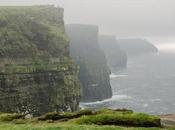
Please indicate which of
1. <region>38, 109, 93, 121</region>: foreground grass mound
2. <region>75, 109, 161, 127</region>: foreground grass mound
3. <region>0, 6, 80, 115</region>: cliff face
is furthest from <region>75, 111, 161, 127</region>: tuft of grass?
<region>0, 6, 80, 115</region>: cliff face

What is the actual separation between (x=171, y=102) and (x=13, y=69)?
81.3m

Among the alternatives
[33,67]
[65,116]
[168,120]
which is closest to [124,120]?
[168,120]

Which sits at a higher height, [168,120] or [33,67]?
[168,120]

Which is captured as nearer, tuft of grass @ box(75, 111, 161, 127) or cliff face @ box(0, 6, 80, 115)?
tuft of grass @ box(75, 111, 161, 127)

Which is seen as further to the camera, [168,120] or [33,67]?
[33,67]

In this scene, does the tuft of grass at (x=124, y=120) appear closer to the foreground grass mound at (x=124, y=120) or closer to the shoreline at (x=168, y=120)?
the foreground grass mound at (x=124, y=120)

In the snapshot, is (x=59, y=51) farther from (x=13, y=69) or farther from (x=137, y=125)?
(x=137, y=125)

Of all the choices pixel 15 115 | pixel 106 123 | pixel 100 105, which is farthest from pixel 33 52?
pixel 106 123

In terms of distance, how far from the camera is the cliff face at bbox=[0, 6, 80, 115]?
365 ft

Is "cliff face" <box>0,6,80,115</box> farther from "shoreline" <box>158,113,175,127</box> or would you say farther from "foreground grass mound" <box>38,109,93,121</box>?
"shoreline" <box>158,113,175,127</box>

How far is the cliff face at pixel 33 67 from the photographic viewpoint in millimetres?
111375

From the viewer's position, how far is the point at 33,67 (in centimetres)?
11900

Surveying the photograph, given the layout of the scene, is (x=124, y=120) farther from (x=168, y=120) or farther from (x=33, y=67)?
(x=33, y=67)

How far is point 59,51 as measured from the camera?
132 meters
